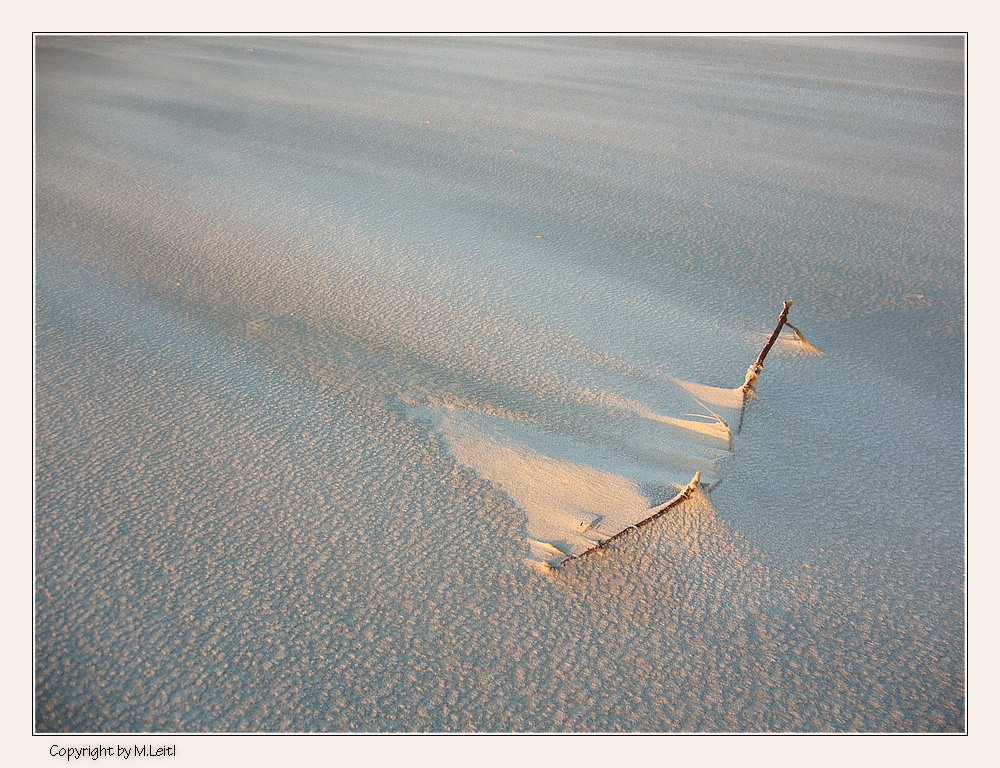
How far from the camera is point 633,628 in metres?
1.04

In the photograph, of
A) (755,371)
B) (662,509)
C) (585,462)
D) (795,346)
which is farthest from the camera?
(795,346)

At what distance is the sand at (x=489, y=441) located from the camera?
977mm

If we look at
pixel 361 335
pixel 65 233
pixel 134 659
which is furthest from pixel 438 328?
pixel 65 233

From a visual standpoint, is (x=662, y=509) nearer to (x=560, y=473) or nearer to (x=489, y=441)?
(x=560, y=473)

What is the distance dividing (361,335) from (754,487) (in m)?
0.88

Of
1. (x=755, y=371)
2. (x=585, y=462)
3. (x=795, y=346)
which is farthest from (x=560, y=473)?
(x=795, y=346)

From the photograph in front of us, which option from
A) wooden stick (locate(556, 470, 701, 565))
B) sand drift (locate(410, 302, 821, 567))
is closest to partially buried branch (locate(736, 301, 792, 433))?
sand drift (locate(410, 302, 821, 567))

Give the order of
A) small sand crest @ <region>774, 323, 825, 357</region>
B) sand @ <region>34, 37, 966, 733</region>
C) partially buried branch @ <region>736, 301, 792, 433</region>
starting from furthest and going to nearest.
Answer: small sand crest @ <region>774, 323, 825, 357</region> → partially buried branch @ <region>736, 301, 792, 433</region> → sand @ <region>34, 37, 966, 733</region>

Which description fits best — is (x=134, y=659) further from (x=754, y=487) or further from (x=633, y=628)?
(x=754, y=487)

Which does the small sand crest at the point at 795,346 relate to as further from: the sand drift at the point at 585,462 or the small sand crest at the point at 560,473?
the small sand crest at the point at 560,473

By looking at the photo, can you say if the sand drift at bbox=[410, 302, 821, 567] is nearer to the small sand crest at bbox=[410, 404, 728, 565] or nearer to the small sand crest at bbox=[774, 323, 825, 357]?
the small sand crest at bbox=[410, 404, 728, 565]

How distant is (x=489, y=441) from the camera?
139 centimetres

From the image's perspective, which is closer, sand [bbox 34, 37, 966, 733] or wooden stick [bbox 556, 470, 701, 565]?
sand [bbox 34, 37, 966, 733]

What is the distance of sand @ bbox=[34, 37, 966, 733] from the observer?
98 cm
